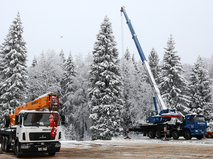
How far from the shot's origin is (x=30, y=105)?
14.2 m

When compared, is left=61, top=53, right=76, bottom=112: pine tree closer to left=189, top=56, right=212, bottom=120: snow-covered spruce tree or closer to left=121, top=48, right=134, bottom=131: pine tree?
left=121, top=48, right=134, bottom=131: pine tree

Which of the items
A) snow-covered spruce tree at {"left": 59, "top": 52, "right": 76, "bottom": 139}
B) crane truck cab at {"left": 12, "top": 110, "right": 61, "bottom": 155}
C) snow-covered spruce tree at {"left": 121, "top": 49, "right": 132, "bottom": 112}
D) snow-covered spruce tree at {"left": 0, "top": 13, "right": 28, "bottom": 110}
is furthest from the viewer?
snow-covered spruce tree at {"left": 121, "top": 49, "right": 132, "bottom": 112}

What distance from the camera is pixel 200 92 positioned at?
135 feet

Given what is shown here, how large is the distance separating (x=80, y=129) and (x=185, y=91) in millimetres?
19418

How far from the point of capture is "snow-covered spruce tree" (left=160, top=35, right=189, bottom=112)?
3656 centimetres

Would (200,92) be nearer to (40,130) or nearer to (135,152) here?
(135,152)

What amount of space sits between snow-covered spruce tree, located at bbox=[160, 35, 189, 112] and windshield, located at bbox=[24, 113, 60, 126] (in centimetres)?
2660

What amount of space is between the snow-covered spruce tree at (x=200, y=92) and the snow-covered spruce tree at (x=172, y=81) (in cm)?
342

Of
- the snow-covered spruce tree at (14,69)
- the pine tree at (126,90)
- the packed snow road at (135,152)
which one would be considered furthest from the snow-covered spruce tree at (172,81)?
the snow-covered spruce tree at (14,69)

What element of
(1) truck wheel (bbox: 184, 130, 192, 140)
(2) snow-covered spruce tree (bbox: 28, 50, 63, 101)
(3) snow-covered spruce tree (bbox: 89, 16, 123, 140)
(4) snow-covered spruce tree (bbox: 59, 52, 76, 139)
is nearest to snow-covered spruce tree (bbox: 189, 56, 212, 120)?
(3) snow-covered spruce tree (bbox: 89, 16, 123, 140)

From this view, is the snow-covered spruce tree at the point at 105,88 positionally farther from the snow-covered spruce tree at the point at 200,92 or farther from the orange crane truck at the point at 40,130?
the orange crane truck at the point at 40,130

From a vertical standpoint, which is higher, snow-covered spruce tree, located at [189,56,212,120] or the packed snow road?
snow-covered spruce tree, located at [189,56,212,120]

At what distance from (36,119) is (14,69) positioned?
20927 mm

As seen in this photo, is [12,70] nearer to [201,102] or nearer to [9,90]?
[9,90]
